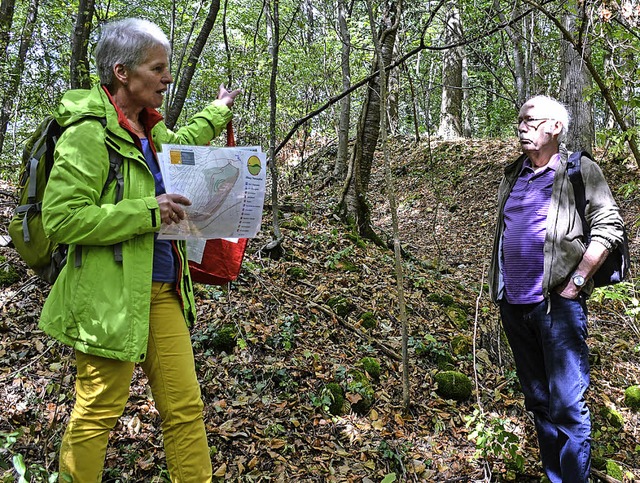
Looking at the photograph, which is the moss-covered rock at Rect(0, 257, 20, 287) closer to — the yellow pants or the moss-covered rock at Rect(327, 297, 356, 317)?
the yellow pants

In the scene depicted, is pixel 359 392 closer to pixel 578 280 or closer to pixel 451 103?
pixel 578 280

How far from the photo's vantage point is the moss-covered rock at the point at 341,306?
16.2 feet

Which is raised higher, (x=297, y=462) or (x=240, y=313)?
(x=240, y=313)

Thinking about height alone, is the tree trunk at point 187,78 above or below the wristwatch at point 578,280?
above

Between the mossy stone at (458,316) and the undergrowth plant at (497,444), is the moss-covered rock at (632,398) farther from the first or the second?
the undergrowth plant at (497,444)

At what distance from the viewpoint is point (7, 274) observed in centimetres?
406

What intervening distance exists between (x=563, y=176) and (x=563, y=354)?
3.52 feet

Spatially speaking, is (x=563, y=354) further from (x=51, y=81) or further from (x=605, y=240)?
(x=51, y=81)

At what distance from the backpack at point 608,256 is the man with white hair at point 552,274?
0.03m

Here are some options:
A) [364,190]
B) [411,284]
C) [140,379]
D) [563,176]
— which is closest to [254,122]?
[364,190]

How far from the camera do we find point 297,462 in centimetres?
316

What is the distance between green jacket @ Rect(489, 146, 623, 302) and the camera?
2.72m

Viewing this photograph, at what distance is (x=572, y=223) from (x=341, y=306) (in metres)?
2.60

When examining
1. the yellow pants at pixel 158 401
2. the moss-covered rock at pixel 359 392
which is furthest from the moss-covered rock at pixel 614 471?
the yellow pants at pixel 158 401
